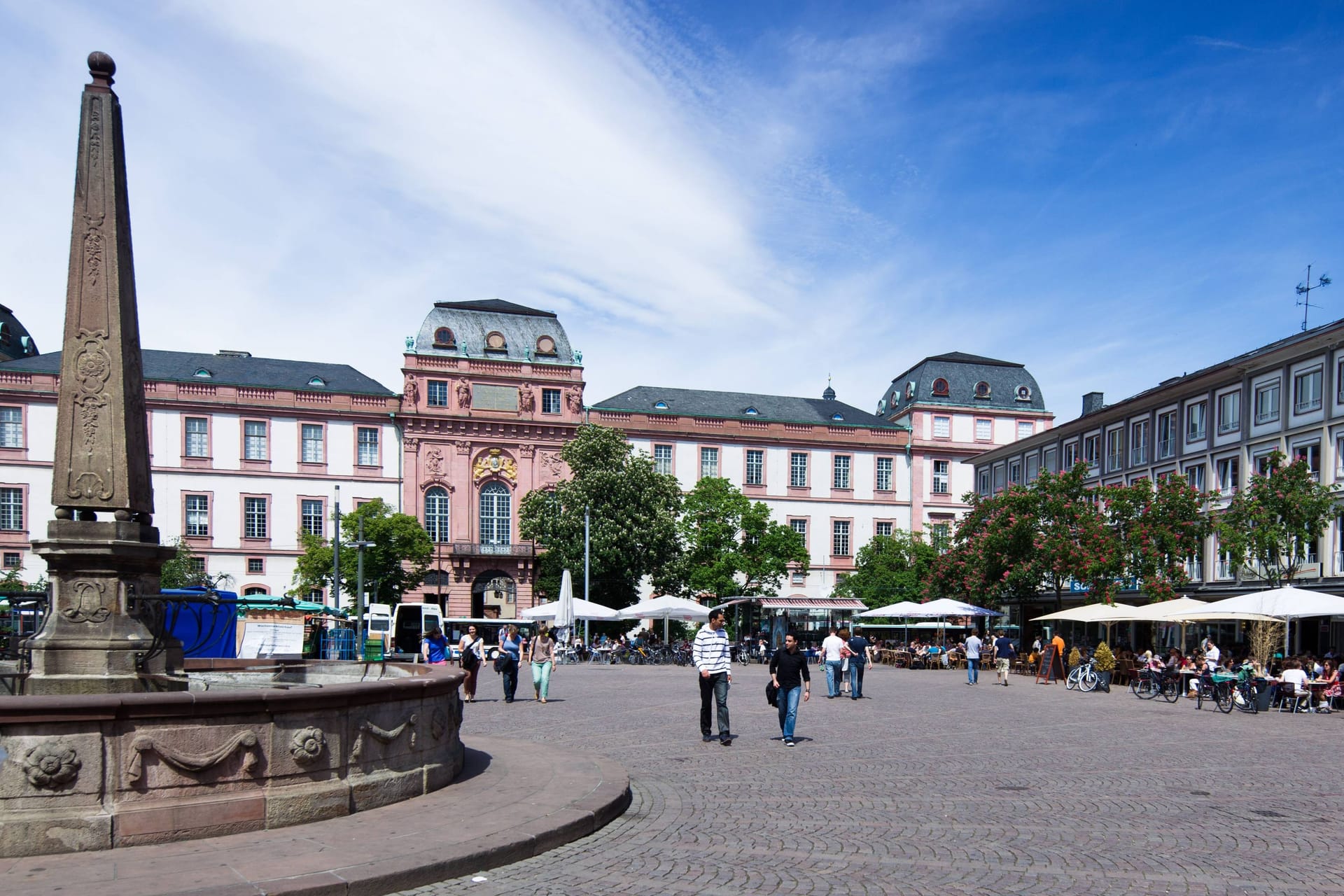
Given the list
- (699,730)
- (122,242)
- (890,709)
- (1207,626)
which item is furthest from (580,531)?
(122,242)

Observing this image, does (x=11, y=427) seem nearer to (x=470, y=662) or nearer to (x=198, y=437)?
(x=198, y=437)

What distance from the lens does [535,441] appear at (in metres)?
64.1

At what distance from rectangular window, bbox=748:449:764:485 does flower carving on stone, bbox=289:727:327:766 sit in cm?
6104

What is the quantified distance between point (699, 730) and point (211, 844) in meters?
9.54

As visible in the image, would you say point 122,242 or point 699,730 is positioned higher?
point 122,242

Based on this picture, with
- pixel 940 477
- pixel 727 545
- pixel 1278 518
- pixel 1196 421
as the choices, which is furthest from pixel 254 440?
pixel 1278 518

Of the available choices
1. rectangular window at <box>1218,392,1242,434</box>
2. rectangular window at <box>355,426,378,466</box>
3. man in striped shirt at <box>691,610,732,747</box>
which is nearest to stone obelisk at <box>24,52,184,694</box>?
man in striped shirt at <box>691,610,732,747</box>

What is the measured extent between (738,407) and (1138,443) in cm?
2968

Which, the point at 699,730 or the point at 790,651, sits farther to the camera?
the point at 699,730

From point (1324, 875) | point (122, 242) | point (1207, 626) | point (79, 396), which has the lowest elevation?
point (1207, 626)

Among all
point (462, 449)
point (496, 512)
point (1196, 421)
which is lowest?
point (496, 512)

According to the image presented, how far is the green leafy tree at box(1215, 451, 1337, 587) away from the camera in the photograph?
3062 centimetres

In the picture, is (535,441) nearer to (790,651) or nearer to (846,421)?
(846,421)

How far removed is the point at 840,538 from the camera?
69.2 m
